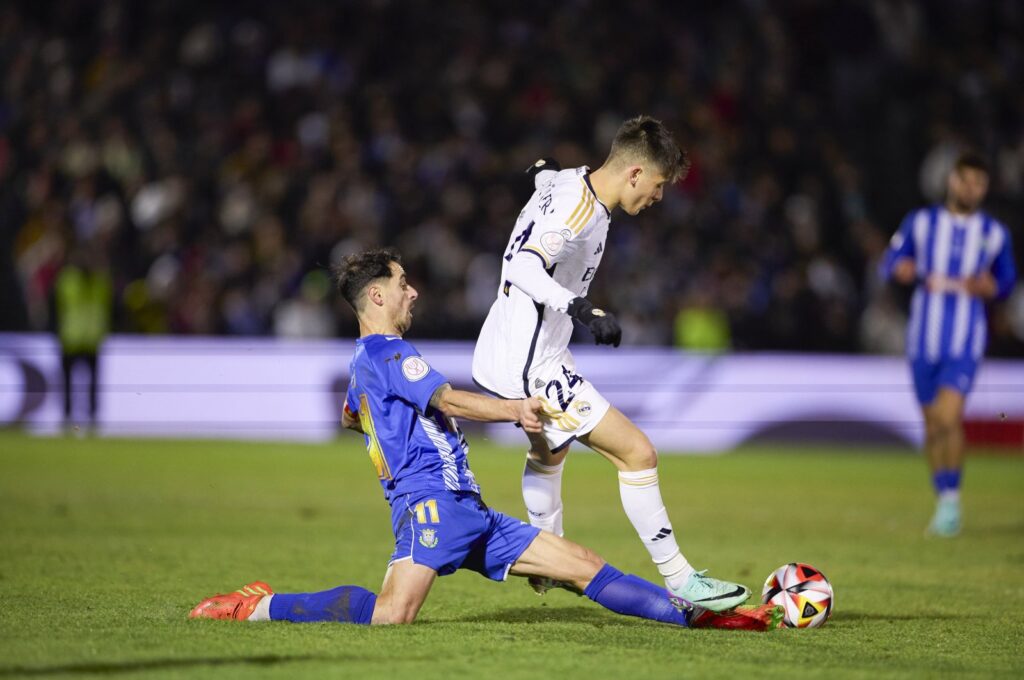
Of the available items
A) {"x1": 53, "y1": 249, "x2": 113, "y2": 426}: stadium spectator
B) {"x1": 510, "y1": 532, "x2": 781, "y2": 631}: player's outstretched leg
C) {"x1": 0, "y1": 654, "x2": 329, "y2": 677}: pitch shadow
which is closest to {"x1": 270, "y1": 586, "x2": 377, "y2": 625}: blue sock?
{"x1": 510, "y1": 532, "x2": 781, "y2": 631}: player's outstretched leg

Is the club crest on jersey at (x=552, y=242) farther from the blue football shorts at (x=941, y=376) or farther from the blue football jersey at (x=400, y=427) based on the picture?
the blue football shorts at (x=941, y=376)

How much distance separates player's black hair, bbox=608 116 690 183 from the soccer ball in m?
1.93

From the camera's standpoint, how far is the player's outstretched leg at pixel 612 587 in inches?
240

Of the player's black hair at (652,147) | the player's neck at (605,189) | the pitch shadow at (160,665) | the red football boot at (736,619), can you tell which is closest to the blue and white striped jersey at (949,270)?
the player's black hair at (652,147)

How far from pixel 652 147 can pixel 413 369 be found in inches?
60.7

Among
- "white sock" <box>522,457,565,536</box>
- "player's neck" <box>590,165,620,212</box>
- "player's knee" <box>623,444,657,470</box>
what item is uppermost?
"player's neck" <box>590,165,620,212</box>

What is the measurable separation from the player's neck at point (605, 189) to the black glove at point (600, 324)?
33.6 inches

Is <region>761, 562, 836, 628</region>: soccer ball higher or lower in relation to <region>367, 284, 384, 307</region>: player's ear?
lower

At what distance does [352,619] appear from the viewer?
597 centimetres

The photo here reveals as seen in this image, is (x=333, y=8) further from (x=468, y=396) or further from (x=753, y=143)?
(x=468, y=396)

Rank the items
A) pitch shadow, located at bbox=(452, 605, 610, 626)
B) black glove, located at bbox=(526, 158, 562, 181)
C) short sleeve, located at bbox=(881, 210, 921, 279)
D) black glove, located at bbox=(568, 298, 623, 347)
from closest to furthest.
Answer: black glove, located at bbox=(568, 298, 623, 347), pitch shadow, located at bbox=(452, 605, 610, 626), black glove, located at bbox=(526, 158, 562, 181), short sleeve, located at bbox=(881, 210, 921, 279)

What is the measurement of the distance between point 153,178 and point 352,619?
47.8 ft

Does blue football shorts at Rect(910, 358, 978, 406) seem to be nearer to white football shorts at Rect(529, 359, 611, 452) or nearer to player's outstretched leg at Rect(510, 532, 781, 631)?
player's outstretched leg at Rect(510, 532, 781, 631)

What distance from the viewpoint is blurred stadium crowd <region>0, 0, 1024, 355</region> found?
18.7m
